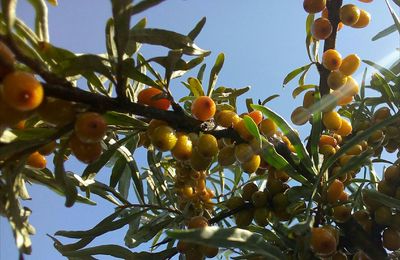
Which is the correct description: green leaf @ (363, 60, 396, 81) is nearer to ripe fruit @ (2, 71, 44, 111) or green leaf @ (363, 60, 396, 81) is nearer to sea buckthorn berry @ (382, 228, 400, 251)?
sea buckthorn berry @ (382, 228, 400, 251)

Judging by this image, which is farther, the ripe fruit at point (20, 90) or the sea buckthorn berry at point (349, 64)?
the sea buckthorn berry at point (349, 64)

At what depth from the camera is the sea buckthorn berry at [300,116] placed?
5.63ft

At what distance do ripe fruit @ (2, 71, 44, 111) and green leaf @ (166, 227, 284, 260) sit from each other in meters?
0.41

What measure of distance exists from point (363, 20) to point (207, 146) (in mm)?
980

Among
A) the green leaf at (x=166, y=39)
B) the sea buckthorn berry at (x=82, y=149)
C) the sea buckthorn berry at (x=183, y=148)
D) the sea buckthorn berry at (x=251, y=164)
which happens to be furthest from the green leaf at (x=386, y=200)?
the sea buckthorn berry at (x=82, y=149)

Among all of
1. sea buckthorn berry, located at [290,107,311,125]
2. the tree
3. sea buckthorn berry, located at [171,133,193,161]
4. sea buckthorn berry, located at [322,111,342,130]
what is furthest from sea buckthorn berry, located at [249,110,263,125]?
sea buckthorn berry, located at [171,133,193,161]

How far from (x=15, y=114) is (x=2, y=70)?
3.9 inches

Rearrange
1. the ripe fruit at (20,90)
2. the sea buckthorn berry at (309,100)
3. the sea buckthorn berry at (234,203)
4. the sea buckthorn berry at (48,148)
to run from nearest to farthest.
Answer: the ripe fruit at (20,90) → the sea buckthorn berry at (48,148) → the sea buckthorn berry at (234,203) → the sea buckthorn berry at (309,100)

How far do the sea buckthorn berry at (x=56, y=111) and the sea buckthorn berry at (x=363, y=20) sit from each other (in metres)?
1.32

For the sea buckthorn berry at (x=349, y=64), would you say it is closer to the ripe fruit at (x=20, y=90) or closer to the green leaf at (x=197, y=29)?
the green leaf at (x=197, y=29)

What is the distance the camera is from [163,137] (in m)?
1.32

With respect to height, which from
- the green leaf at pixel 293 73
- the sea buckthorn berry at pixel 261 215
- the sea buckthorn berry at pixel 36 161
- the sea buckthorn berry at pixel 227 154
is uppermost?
the green leaf at pixel 293 73

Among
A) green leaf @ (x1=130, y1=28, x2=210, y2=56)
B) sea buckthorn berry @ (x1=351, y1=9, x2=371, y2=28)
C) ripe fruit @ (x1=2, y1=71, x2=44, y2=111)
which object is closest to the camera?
ripe fruit @ (x1=2, y1=71, x2=44, y2=111)

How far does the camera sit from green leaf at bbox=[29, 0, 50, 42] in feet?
4.16
